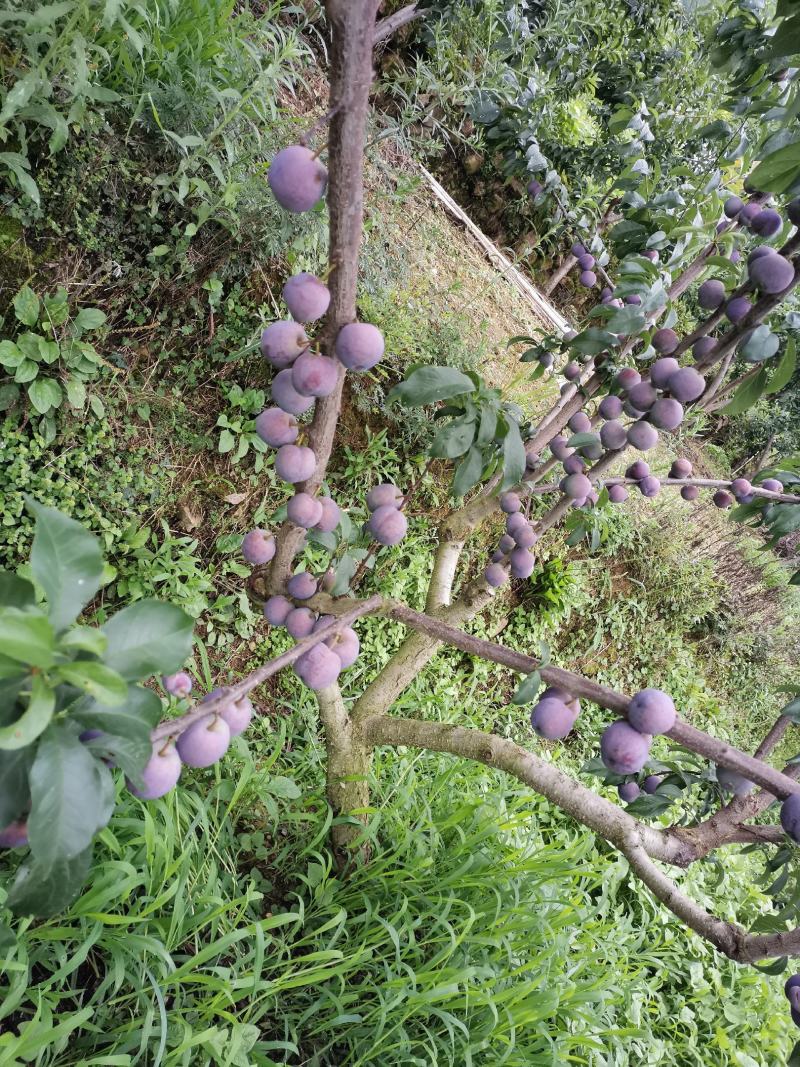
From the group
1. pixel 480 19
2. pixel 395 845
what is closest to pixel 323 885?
pixel 395 845

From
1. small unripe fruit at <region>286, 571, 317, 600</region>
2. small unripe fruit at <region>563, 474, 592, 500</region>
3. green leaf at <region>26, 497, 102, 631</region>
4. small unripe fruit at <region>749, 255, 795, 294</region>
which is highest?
small unripe fruit at <region>749, 255, 795, 294</region>

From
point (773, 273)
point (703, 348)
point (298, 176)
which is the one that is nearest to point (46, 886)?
point (298, 176)

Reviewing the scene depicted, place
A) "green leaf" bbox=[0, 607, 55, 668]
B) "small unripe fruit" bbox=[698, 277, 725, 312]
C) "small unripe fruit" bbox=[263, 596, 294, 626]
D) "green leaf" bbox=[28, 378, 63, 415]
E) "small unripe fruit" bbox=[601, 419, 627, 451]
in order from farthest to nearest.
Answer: "green leaf" bbox=[28, 378, 63, 415], "small unripe fruit" bbox=[601, 419, 627, 451], "small unripe fruit" bbox=[698, 277, 725, 312], "small unripe fruit" bbox=[263, 596, 294, 626], "green leaf" bbox=[0, 607, 55, 668]

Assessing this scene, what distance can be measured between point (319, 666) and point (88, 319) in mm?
1439

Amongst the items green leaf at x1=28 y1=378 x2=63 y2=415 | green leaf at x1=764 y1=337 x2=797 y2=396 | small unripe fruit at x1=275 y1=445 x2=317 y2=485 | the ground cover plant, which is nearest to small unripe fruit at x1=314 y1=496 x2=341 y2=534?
the ground cover plant

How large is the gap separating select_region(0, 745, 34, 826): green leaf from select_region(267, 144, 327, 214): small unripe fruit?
54cm

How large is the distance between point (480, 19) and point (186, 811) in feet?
13.1

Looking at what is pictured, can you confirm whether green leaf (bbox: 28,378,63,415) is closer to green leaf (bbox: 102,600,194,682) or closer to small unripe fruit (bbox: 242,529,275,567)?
small unripe fruit (bbox: 242,529,275,567)

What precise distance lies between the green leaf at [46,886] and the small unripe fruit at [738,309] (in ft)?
3.89

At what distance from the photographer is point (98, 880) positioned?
3.98ft

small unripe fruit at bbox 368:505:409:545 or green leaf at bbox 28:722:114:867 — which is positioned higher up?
Answer: small unripe fruit at bbox 368:505:409:545

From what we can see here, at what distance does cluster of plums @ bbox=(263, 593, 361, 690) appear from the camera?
2.91ft

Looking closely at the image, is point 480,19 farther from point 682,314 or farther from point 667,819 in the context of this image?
point 667,819

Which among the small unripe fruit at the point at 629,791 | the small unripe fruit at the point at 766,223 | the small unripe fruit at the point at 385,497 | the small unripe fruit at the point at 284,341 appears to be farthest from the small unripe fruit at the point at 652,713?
the small unripe fruit at the point at 766,223
